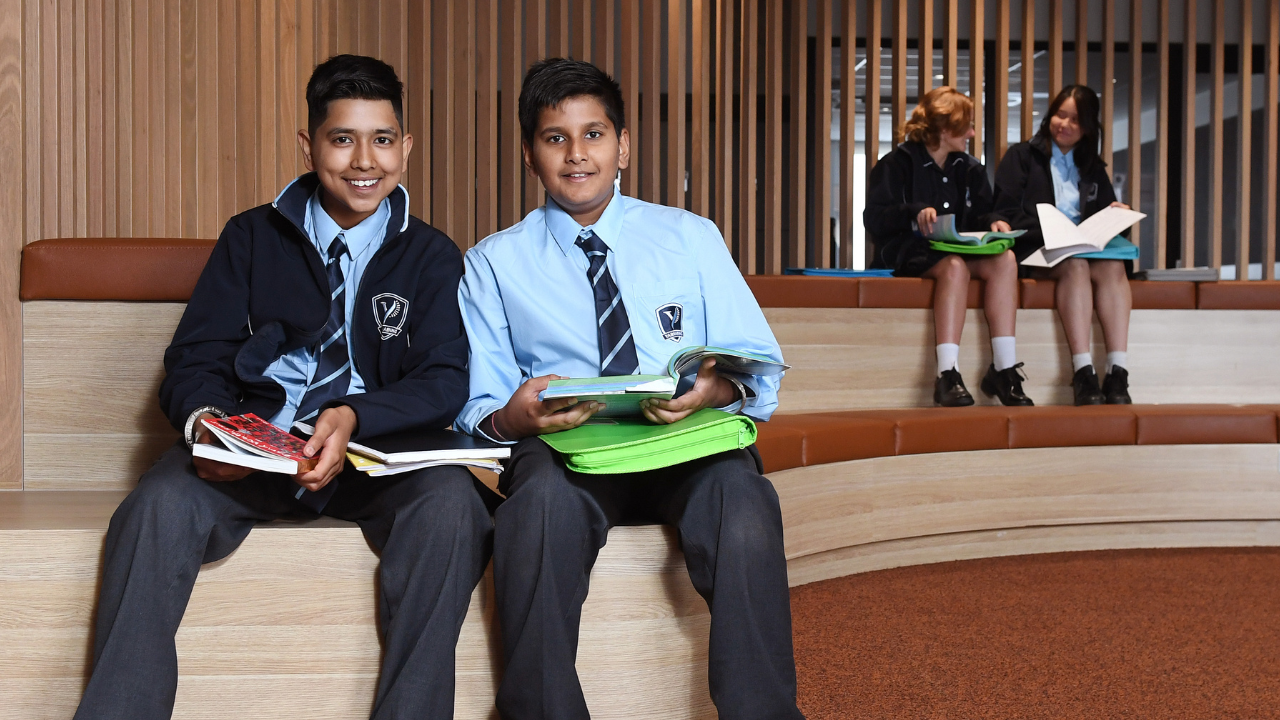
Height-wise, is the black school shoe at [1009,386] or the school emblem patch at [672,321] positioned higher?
the school emblem patch at [672,321]

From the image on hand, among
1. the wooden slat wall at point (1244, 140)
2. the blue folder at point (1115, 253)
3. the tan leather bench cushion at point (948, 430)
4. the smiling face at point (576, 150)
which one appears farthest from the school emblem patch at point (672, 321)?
the wooden slat wall at point (1244, 140)

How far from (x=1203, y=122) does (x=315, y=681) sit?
21.0 feet

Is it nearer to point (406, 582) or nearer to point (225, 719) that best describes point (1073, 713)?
point (406, 582)

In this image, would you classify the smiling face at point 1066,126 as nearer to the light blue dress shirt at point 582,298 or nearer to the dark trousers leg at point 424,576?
the light blue dress shirt at point 582,298

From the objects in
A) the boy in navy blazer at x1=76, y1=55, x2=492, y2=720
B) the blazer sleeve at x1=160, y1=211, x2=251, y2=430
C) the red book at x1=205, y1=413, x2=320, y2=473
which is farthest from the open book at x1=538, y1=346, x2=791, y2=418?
the blazer sleeve at x1=160, y1=211, x2=251, y2=430

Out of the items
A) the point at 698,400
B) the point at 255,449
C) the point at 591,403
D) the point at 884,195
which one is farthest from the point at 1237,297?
the point at 255,449

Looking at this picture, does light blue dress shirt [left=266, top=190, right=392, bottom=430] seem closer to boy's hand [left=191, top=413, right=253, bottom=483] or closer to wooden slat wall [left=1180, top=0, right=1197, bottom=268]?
boy's hand [left=191, top=413, right=253, bottom=483]

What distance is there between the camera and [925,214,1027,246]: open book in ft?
10.1

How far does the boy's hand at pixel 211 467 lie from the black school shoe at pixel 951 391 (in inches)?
88.2

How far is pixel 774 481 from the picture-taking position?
232 centimetres

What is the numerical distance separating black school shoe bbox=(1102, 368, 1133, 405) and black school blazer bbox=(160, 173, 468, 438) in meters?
2.38

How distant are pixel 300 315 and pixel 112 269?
1.88ft

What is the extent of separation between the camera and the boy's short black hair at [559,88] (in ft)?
5.22

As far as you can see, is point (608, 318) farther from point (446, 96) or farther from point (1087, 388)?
point (446, 96)
